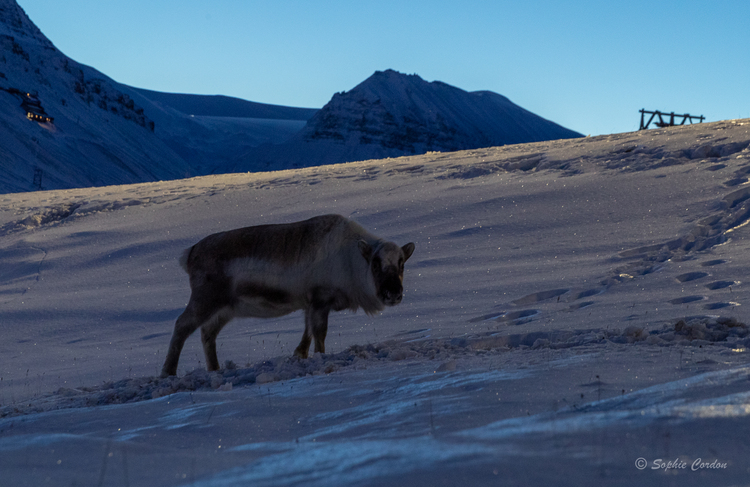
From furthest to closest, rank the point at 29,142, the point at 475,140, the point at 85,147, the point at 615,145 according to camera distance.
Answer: the point at 475,140 < the point at 85,147 < the point at 29,142 < the point at 615,145

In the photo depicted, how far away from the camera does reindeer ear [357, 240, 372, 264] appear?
250 inches

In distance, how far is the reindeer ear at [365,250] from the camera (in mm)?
6355

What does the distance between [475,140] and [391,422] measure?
16745 cm

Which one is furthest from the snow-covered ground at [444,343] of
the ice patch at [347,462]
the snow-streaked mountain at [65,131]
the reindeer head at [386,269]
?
the snow-streaked mountain at [65,131]

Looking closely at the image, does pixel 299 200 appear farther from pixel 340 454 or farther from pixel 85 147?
pixel 85 147

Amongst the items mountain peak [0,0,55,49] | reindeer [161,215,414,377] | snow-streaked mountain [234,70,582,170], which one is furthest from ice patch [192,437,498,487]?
snow-streaked mountain [234,70,582,170]

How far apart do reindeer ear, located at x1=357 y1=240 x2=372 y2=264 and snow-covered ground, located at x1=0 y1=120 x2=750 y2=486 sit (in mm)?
876

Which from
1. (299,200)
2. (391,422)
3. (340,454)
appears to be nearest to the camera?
(340,454)

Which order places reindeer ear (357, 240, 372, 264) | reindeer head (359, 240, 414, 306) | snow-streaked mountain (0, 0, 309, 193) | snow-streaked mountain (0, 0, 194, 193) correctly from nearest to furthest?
reindeer head (359, 240, 414, 306) → reindeer ear (357, 240, 372, 264) → snow-streaked mountain (0, 0, 309, 193) → snow-streaked mountain (0, 0, 194, 193)

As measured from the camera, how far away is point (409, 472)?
2.25 meters

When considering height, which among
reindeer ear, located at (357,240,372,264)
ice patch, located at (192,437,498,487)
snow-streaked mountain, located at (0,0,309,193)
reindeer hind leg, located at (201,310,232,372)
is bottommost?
reindeer hind leg, located at (201,310,232,372)

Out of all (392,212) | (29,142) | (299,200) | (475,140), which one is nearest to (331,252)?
(392,212)

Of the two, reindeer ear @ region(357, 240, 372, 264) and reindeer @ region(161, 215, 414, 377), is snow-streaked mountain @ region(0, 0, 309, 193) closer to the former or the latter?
reindeer @ region(161, 215, 414, 377)

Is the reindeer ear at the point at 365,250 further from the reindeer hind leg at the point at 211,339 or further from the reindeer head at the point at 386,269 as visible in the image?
the reindeer hind leg at the point at 211,339
